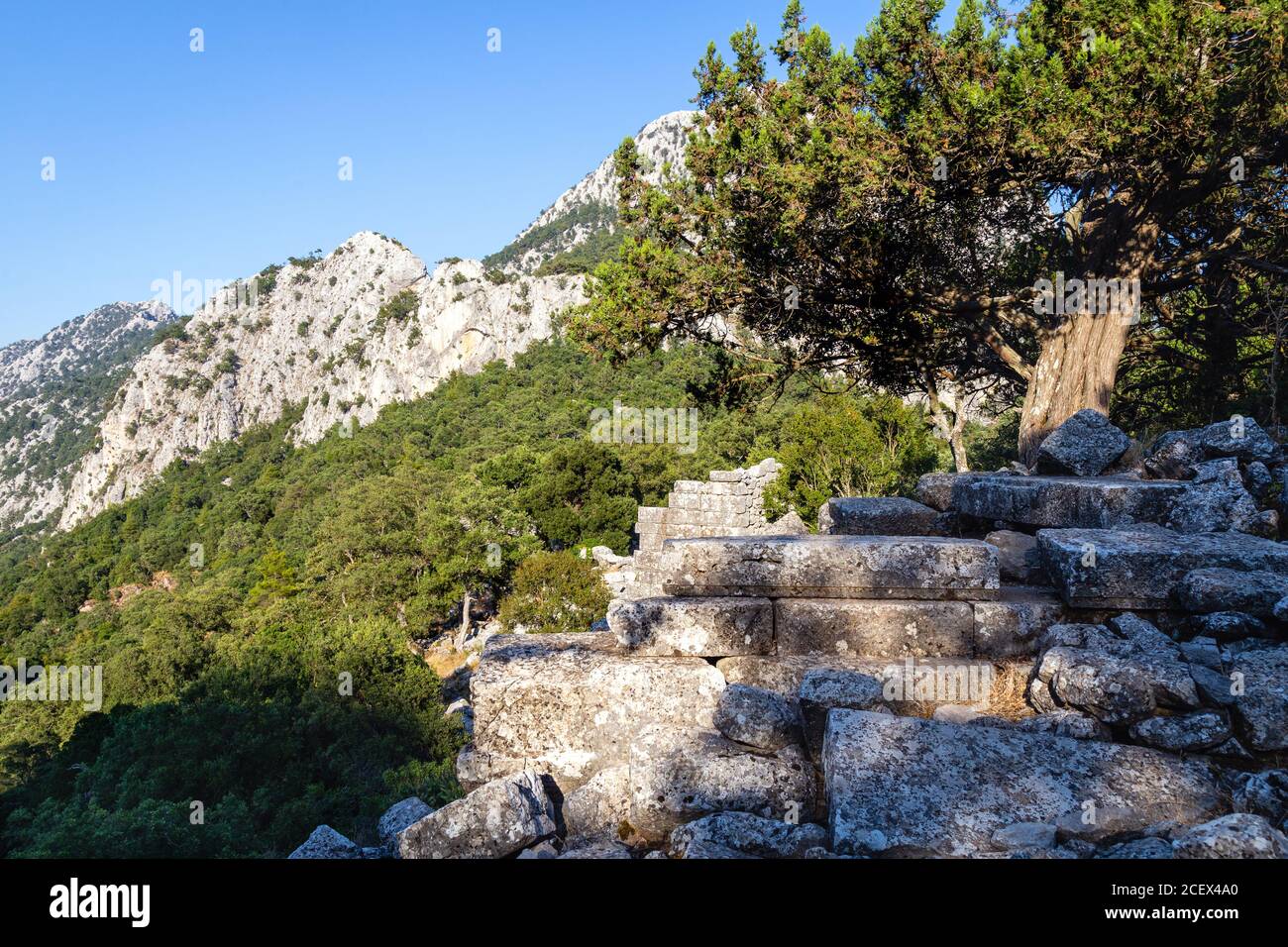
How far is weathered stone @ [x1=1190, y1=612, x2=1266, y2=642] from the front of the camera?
10.6 ft

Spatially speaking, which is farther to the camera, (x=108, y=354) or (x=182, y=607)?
(x=108, y=354)

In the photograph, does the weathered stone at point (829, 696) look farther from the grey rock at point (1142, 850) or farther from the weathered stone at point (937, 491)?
the weathered stone at point (937, 491)

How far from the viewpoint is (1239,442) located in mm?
4793

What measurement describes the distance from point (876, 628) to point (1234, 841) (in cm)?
170

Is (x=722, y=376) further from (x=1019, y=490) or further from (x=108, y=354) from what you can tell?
(x=108, y=354)

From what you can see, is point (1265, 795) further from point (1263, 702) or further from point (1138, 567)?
point (1138, 567)

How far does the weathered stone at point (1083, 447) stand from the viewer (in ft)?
17.9

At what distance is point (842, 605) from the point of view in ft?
12.2

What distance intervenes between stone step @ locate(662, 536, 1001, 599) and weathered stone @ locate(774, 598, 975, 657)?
83 millimetres

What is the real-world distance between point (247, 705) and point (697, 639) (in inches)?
671

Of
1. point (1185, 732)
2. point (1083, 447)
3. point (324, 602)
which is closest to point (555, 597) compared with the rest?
point (324, 602)
